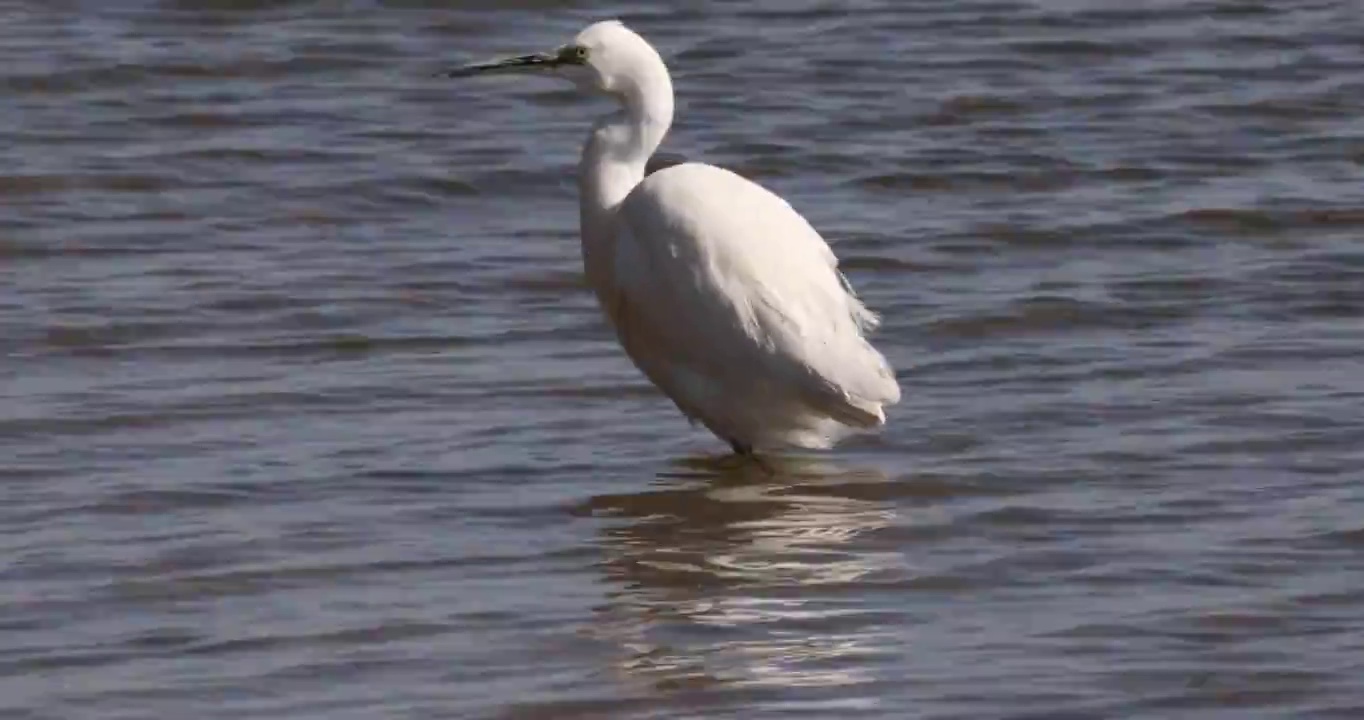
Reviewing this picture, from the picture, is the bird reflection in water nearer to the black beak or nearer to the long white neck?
the long white neck

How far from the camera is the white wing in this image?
6.84m

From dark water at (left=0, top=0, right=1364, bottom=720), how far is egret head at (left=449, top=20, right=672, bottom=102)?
775 millimetres

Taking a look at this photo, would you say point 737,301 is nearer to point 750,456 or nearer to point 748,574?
point 750,456

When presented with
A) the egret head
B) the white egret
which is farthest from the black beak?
the white egret

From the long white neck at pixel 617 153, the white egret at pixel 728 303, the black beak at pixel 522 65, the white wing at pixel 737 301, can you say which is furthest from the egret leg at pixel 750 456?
the black beak at pixel 522 65

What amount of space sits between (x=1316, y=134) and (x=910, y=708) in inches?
243

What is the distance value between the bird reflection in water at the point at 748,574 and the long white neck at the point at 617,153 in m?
0.56

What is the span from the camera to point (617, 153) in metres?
7.23

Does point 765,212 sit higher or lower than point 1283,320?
higher

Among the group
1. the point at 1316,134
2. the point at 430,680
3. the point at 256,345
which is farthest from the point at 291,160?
the point at 430,680

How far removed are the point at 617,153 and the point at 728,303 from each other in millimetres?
558

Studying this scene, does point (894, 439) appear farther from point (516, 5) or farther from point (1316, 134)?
point (516, 5)

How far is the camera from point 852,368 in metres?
6.77

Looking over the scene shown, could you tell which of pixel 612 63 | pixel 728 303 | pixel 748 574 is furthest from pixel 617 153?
pixel 748 574
